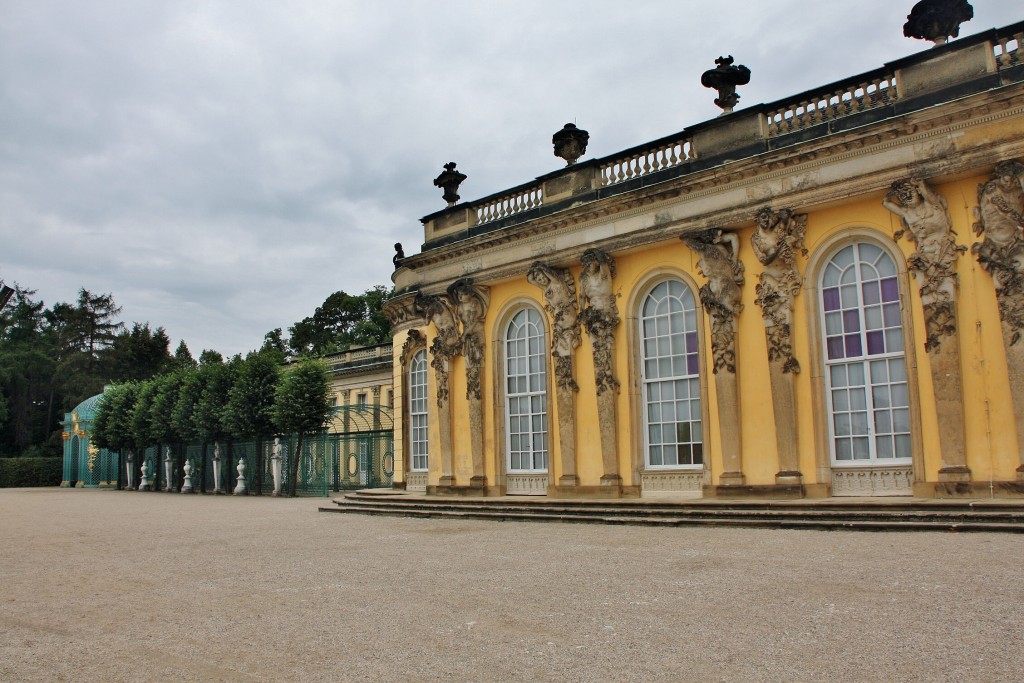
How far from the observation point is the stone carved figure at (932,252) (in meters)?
12.7

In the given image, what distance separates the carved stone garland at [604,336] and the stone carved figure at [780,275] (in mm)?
3265

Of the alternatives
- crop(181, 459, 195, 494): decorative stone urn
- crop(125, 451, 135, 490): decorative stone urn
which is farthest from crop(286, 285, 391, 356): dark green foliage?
crop(181, 459, 195, 494): decorative stone urn

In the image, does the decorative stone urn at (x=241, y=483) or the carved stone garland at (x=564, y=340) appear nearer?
the carved stone garland at (x=564, y=340)

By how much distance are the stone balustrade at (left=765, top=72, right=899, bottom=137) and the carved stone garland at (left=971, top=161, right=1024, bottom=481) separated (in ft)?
A: 7.41

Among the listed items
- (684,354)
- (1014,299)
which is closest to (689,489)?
(684,354)

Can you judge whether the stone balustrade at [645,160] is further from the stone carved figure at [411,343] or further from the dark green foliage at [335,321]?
the dark green foliage at [335,321]

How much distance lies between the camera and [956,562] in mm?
8523

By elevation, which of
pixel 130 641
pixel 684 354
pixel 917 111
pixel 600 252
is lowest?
pixel 130 641

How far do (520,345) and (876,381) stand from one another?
25.4 ft

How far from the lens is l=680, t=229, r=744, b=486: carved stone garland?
1485 cm

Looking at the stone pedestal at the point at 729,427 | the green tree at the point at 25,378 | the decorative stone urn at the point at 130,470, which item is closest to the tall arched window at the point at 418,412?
the stone pedestal at the point at 729,427

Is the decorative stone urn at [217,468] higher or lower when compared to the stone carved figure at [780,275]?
lower

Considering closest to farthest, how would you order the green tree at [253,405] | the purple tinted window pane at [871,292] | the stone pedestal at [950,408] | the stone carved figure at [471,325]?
the stone pedestal at [950,408]
the purple tinted window pane at [871,292]
the stone carved figure at [471,325]
the green tree at [253,405]

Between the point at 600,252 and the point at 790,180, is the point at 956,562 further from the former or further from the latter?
the point at 600,252
